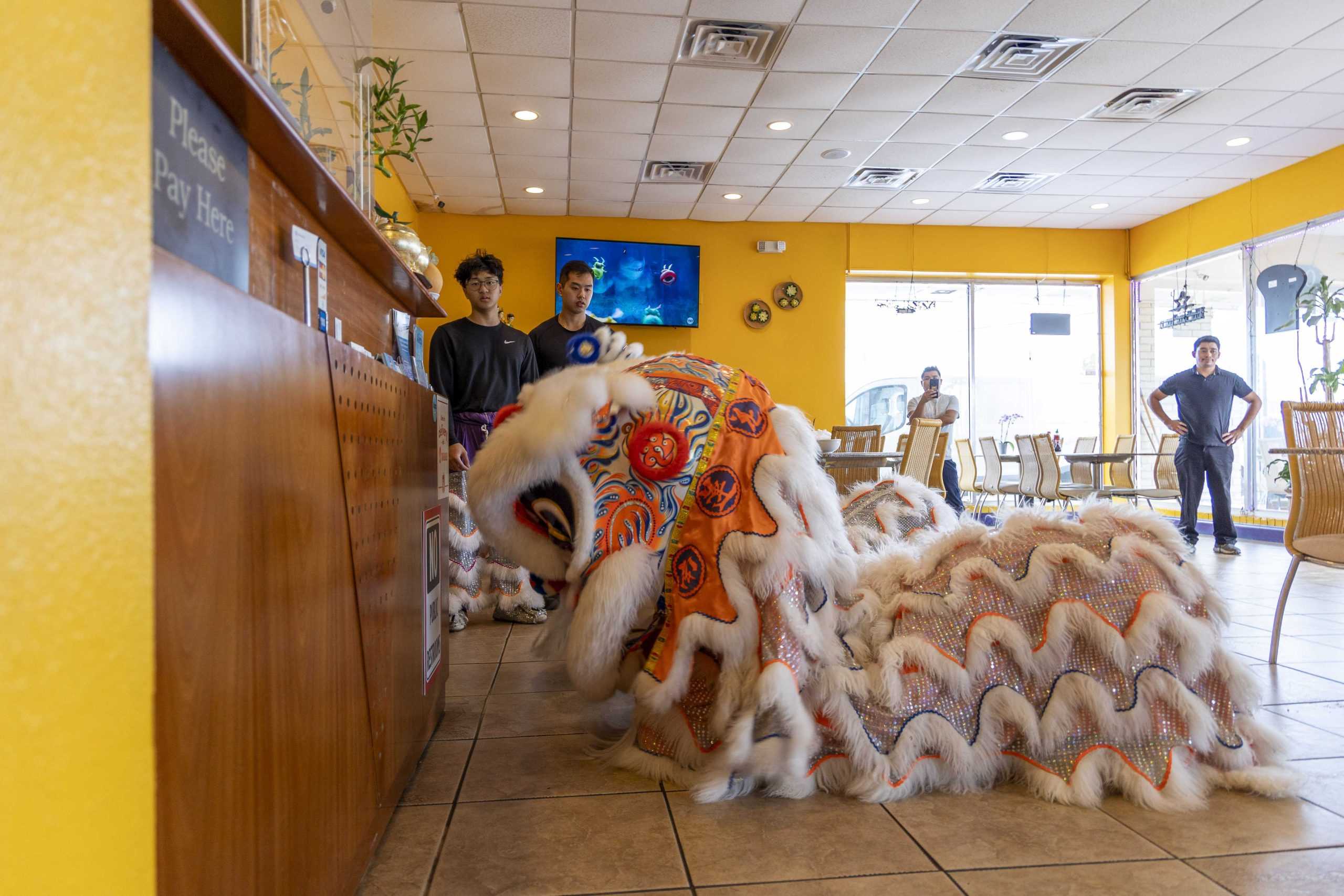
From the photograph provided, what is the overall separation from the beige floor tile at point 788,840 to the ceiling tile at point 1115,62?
5168 millimetres

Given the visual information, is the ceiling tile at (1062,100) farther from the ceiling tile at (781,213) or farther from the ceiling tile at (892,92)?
the ceiling tile at (781,213)

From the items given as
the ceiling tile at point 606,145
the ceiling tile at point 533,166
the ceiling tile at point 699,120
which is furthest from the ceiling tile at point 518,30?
the ceiling tile at point 533,166

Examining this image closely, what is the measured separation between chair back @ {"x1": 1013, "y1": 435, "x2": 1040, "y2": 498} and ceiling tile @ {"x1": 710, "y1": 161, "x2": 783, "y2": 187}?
3.26 metres

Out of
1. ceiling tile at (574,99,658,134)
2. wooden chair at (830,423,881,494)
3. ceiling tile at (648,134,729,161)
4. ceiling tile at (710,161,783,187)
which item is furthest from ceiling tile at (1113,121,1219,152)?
ceiling tile at (574,99,658,134)

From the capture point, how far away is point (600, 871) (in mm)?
1190

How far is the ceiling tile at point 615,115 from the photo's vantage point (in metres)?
5.60

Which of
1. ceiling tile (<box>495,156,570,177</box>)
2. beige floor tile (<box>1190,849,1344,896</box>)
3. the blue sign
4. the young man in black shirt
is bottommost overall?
beige floor tile (<box>1190,849,1344,896</box>)

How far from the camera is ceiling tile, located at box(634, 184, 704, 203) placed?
24.2ft

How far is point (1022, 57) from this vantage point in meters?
4.99

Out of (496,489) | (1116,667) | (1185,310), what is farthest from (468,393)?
(1185,310)

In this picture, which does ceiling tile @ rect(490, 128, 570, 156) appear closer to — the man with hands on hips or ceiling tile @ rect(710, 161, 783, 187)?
ceiling tile @ rect(710, 161, 783, 187)

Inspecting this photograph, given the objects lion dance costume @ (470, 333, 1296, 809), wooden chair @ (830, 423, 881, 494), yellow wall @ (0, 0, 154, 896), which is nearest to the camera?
yellow wall @ (0, 0, 154, 896)

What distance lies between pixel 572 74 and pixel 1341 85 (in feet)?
17.3

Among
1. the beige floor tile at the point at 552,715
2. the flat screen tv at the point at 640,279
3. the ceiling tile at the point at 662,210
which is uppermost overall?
the ceiling tile at the point at 662,210
